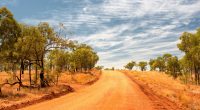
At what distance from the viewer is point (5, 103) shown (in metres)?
24.8

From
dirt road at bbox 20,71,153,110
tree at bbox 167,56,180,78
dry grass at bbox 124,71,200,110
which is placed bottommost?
dry grass at bbox 124,71,200,110

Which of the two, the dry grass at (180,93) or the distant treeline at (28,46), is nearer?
the dry grass at (180,93)

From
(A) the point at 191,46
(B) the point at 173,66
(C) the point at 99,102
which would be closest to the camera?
(C) the point at 99,102

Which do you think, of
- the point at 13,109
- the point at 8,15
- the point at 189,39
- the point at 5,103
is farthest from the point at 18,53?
the point at 189,39

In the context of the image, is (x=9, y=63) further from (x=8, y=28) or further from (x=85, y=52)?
(x=85, y=52)

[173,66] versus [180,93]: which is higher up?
[173,66]

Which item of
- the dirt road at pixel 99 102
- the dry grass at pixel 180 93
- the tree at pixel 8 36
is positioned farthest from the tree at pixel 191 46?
the tree at pixel 8 36

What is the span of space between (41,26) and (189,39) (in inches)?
1496

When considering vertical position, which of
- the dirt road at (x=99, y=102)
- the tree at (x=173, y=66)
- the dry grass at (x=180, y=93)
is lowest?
the dry grass at (x=180, y=93)

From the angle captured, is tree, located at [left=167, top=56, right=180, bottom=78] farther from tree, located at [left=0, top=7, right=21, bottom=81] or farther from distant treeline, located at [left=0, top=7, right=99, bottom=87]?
tree, located at [left=0, top=7, right=21, bottom=81]

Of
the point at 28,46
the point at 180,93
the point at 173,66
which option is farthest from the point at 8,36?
the point at 173,66

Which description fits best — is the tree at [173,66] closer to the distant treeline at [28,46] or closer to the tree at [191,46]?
the tree at [191,46]

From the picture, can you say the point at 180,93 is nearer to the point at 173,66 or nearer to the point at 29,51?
the point at 29,51

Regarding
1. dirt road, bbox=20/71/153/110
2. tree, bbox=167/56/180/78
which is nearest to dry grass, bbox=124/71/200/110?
dirt road, bbox=20/71/153/110
